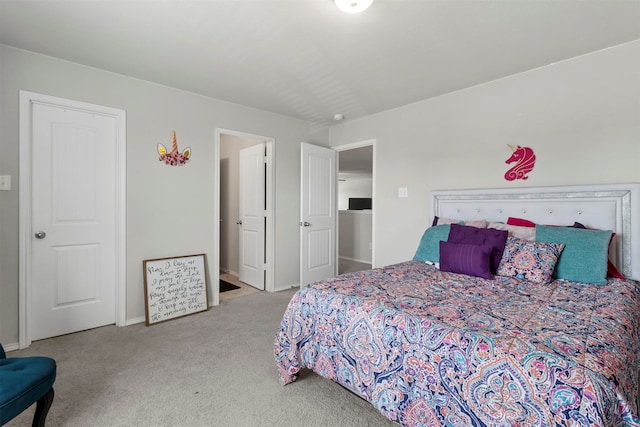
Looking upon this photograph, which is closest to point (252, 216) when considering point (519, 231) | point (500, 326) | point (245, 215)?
point (245, 215)

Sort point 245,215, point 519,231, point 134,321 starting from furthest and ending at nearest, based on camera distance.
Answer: point 245,215
point 134,321
point 519,231

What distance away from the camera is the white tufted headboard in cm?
228

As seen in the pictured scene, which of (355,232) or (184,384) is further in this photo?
(355,232)

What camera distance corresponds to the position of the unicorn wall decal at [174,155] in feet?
10.3

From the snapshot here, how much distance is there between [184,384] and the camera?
6.43 ft

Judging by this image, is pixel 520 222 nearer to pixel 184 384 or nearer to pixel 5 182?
pixel 184 384

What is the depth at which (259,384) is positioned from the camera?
6.43 feet

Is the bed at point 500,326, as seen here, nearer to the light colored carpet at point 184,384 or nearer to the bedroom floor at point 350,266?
the light colored carpet at point 184,384

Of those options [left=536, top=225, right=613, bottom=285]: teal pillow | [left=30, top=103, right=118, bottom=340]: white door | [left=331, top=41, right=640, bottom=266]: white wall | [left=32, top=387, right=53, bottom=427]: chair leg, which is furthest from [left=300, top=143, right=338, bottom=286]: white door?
[left=32, top=387, right=53, bottom=427]: chair leg

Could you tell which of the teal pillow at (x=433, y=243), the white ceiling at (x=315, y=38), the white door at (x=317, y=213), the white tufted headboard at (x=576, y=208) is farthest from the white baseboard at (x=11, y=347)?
the white tufted headboard at (x=576, y=208)

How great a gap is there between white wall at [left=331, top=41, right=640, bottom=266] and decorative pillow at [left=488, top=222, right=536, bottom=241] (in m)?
0.45

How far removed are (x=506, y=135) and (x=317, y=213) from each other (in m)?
2.42

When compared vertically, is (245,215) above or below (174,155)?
below

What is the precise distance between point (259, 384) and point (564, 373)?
5.40ft
